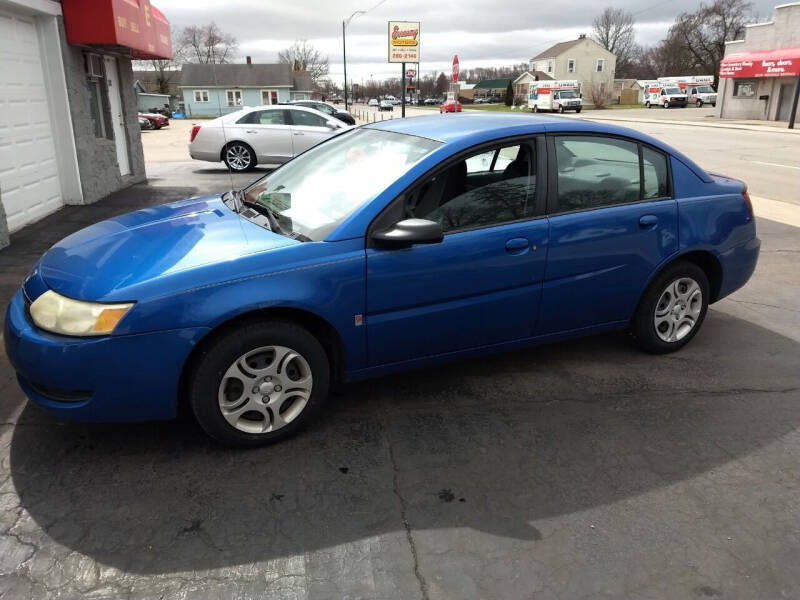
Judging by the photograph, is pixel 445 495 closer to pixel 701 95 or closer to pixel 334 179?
pixel 334 179

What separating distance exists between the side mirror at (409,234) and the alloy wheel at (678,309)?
1916mm

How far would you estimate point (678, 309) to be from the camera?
14.4 ft

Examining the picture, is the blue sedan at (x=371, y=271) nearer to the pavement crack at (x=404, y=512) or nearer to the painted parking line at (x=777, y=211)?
the pavement crack at (x=404, y=512)

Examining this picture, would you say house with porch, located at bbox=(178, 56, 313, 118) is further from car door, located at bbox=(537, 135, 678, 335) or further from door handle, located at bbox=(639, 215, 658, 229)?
door handle, located at bbox=(639, 215, 658, 229)

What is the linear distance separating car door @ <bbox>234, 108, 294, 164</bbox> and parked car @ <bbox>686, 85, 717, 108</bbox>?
190 feet

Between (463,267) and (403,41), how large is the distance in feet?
66.3

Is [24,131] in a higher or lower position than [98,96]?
lower

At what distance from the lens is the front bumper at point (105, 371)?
2785mm

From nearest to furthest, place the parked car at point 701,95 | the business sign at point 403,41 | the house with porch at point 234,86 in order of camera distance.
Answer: the business sign at point 403,41 < the parked car at point 701,95 < the house with porch at point 234,86

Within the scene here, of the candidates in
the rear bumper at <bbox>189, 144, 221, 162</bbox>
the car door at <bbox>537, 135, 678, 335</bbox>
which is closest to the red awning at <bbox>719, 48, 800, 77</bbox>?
the rear bumper at <bbox>189, 144, 221, 162</bbox>

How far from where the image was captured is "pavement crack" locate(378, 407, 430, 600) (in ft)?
7.80

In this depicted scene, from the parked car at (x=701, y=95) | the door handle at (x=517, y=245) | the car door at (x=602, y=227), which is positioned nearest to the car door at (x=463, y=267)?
the door handle at (x=517, y=245)

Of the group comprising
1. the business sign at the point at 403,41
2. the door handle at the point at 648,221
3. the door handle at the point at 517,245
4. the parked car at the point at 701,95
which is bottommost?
the door handle at the point at 517,245

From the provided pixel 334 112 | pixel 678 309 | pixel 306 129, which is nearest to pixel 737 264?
pixel 678 309
